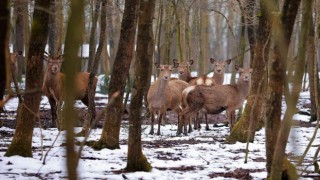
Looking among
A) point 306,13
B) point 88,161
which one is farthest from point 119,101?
point 306,13

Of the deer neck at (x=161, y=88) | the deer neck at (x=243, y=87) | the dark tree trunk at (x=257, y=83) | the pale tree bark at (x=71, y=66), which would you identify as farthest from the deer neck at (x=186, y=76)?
the pale tree bark at (x=71, y=66)

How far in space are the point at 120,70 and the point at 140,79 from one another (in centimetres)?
185

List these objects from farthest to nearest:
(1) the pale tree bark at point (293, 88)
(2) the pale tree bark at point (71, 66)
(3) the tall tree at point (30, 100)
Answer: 1. (3) the tall tree at point (30, 100)
2. (1) the pale tree bark at point (293, 88)
3. (2) the pale tree bark at point (71, 66)

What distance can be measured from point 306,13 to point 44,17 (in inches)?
143

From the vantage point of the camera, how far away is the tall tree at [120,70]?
28.6 feet

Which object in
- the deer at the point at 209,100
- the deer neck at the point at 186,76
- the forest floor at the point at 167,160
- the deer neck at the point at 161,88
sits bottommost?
the forest floor at the point at 167,160

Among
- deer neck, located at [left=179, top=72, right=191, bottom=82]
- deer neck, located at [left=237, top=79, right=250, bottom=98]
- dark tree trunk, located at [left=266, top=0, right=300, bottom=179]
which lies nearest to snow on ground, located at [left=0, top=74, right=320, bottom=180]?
dark tree trunk, located at [left=266, top=0, right=300, bottom=179]

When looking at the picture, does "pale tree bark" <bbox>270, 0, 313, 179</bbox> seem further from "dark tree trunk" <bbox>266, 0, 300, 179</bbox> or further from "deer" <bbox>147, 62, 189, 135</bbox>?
"deer" <bbox>147, 62, 189, 135</bbox>

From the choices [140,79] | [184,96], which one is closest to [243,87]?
[184,96]

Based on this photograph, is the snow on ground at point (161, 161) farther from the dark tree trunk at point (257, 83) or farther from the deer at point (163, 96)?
the deer at point (163, 96)


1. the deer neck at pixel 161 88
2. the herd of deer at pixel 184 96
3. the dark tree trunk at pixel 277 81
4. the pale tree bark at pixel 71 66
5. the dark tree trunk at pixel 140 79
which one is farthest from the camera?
the deer neck at pixel 161 88

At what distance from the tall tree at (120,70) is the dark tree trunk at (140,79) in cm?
120

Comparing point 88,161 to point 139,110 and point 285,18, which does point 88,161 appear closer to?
point 139,110

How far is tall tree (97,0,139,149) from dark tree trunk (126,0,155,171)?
3.93 ft
